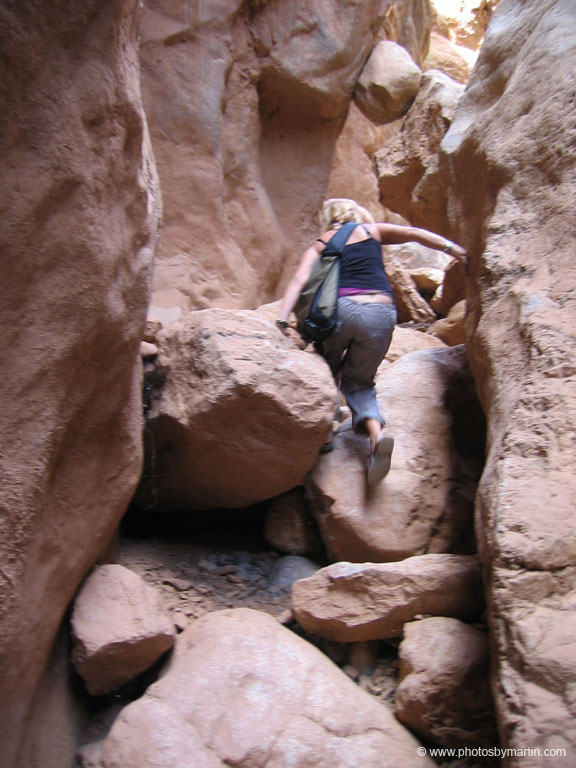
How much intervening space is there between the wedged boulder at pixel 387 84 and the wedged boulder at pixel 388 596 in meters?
5.41

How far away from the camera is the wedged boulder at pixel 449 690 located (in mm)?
2328

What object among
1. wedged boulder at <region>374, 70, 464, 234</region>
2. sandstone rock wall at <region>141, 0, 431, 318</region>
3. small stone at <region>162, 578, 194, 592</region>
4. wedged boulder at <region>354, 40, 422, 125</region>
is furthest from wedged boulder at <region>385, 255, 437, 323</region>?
small stone at <region>162, 578, 194, 592</region>

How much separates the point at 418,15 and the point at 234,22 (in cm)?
482

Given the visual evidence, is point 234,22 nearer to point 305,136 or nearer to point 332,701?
point 305,136

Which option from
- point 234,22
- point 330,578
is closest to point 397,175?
point 234,22

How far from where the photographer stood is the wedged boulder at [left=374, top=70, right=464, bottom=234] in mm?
5211

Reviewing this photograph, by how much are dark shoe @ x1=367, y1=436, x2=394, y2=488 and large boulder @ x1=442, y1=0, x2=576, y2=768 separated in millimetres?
558

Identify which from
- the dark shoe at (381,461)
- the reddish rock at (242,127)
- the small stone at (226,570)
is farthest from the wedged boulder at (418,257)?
the small stone at (226,570)

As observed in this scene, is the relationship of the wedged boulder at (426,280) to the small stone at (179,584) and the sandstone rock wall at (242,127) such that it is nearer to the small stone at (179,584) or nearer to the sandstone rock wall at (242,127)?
the sandstone rock wall at (242,127)

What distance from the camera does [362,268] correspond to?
3.65 m

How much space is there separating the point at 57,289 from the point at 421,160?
4.27 meters

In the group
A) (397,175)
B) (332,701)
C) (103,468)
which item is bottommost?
(332,701)

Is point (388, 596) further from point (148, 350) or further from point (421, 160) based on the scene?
point (421, 160)

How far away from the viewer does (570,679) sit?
1.78 metres
